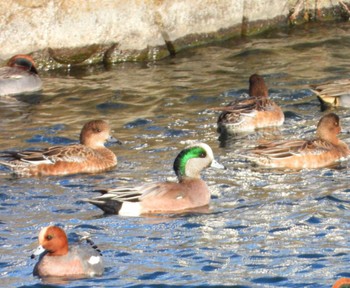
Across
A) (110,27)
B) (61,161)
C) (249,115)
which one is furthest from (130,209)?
(110,27)

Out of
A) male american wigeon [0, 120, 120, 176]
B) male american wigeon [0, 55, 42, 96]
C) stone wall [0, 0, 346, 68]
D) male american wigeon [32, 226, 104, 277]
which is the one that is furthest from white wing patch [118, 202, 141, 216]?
stone wall [0, 0, 346, 68]

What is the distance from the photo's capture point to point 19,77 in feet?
51.8

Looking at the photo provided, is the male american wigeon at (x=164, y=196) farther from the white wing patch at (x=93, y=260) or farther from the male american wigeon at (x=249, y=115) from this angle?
the male american wigeon at (x=249, y=115)

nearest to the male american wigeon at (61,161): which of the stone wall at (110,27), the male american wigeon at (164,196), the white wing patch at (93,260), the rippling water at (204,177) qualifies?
the rippling water at (204,177)

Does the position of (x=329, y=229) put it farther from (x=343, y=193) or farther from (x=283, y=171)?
(x=283, y=171)

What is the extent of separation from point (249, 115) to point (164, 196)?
351cm

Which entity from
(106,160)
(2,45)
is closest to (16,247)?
(106,160)

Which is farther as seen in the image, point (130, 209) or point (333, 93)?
point (333, 93)

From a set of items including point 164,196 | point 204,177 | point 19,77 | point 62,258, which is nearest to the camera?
point 62,258

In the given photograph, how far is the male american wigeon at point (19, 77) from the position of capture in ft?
51.6

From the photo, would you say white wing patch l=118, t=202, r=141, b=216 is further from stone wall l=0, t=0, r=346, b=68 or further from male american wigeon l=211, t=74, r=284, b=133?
stone wall l=0, t=0, r=346, b=68

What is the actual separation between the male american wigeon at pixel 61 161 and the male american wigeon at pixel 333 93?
3.26 meters

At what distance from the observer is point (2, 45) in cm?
1638

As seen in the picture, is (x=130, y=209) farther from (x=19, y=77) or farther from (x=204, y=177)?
(x=19, y=77)
